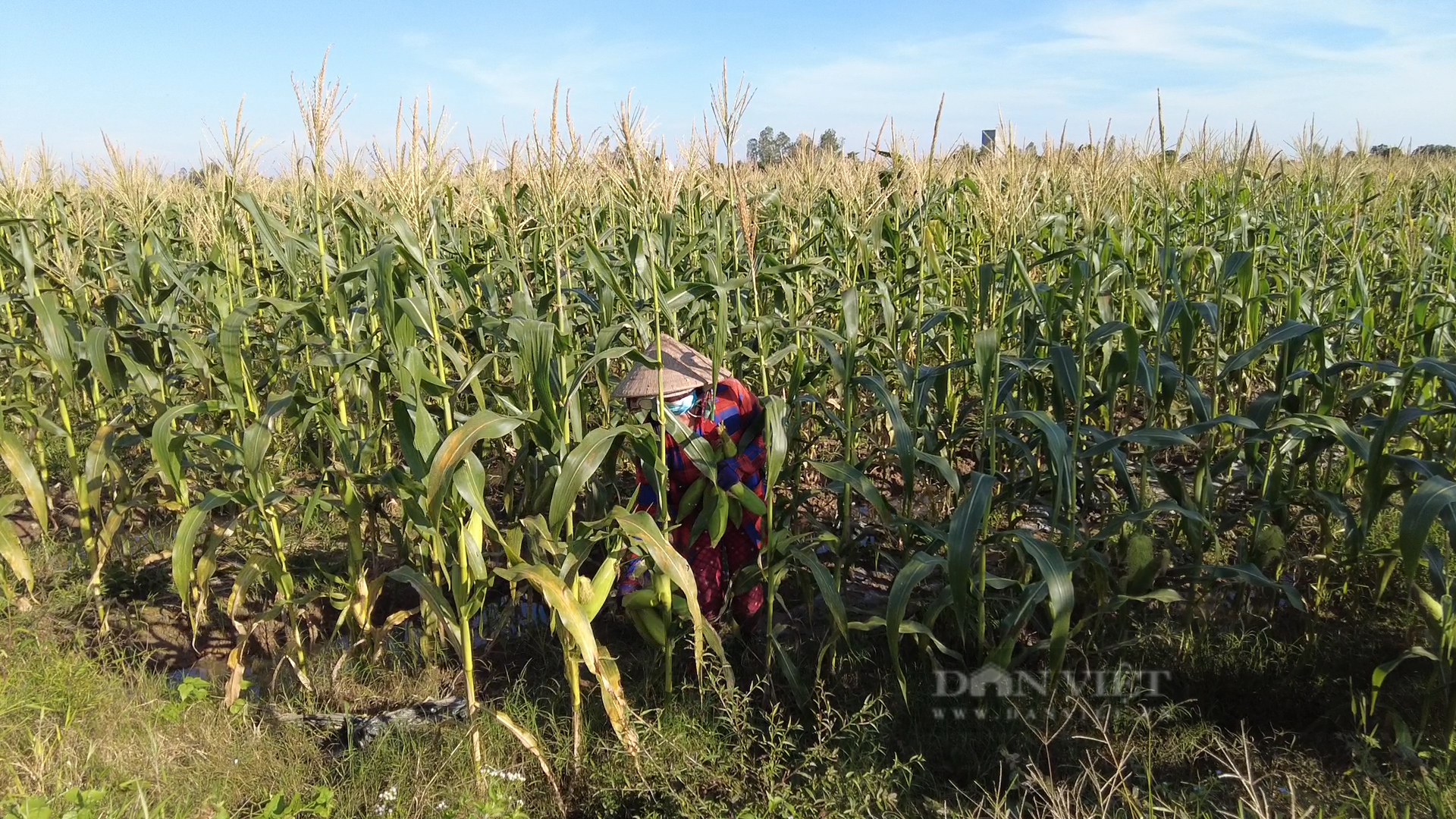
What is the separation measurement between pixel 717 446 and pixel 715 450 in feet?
0.10

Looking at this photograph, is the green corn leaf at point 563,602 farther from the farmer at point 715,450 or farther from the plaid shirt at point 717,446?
the plaid shirt at point 717,446

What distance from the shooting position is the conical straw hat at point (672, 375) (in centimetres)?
287

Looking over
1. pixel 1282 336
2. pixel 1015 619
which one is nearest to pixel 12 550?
pixel 1015 619

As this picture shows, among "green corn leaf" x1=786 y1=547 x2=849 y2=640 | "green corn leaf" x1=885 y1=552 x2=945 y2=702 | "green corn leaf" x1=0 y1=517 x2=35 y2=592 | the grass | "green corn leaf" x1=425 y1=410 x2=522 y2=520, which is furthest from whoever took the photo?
"green corn leaf" x1=0 y1=517 x2=35 y2=592

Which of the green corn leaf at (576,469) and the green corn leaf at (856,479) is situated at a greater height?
the green corn leaf at (576,469)

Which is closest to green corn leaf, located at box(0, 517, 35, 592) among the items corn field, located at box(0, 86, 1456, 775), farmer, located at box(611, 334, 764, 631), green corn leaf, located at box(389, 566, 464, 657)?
corn field, located at box(0, 86, 1456, 775)

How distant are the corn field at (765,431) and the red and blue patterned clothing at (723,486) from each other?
14 cm

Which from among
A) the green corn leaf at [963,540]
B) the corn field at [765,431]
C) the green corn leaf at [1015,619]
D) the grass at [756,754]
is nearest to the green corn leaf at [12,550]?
the corn field at [765,431]

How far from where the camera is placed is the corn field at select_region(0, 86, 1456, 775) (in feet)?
8.43

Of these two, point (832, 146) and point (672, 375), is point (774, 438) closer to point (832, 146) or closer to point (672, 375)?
point (672, 375)

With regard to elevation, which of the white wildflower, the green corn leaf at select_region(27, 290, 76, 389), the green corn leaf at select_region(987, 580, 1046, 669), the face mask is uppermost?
the green corn leaf at select_region(27, 290, 76, 389)

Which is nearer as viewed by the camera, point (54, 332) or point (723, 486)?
point (723, 486)

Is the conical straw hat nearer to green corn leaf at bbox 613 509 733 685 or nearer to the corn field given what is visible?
the corn field

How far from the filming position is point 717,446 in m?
2.91
